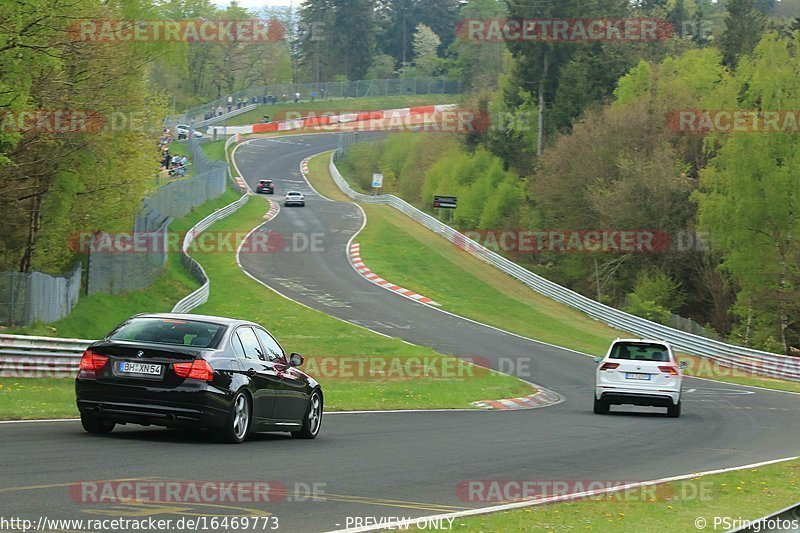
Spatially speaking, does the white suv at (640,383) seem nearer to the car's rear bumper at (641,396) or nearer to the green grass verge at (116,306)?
the car's rear bumper at (641,396)

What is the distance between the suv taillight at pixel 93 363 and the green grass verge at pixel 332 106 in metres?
114

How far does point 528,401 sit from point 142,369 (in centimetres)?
1552

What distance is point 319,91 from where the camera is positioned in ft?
465

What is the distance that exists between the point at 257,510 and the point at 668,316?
4481 cm

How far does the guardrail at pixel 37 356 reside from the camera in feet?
75.8

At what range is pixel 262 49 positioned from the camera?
15488 cm

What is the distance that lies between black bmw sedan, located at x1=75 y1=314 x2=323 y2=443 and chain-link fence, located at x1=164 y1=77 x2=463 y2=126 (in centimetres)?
10191

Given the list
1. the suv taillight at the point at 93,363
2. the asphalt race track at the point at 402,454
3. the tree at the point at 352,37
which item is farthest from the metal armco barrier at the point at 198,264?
the tree at the point at 352,37

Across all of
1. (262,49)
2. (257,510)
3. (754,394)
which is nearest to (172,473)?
(257,510)

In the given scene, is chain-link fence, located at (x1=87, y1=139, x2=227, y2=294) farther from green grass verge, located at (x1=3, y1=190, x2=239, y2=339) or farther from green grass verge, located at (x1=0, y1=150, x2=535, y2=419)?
green grass verge, located at (x1=0, y1=150, x2=535, y2=419)

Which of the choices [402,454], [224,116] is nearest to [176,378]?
[402,454]

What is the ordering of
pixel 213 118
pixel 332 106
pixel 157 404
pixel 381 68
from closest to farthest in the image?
1. pixel 157 404
2. pixel 213 118
3. pixel 332 106
4. pixel 381 68

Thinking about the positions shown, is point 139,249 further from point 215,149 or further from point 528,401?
point 215,149

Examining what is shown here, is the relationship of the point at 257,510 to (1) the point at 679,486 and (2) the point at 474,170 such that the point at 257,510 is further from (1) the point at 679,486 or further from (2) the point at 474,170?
(2) the point at 474,170
